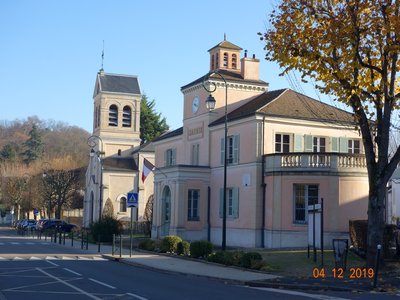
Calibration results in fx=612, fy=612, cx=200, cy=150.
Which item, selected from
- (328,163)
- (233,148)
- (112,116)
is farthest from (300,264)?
(112,116)

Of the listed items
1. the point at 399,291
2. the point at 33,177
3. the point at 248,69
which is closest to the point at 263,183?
the point at 248,69

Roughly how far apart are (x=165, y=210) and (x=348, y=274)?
2432cm

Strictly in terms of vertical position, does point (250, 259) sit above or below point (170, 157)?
below

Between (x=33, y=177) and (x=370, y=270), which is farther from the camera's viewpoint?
(x=33, y=177)

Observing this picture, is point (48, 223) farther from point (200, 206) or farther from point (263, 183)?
point (263, 183)

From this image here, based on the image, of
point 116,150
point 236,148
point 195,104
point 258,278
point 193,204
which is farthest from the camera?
point 116,150

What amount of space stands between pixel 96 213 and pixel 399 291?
53.2 m

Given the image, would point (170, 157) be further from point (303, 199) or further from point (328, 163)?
point (328, 163)

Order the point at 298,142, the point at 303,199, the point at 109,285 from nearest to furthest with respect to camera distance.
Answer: the point at 109,285, the point at 303,199, the point at 298,142

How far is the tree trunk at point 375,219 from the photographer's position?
2005 cm

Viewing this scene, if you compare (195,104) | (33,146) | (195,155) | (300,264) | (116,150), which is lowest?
(300,264)

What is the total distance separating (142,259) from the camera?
27.3 m

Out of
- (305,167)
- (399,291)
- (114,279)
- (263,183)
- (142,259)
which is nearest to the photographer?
(399,291)

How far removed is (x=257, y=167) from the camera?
36.7m
